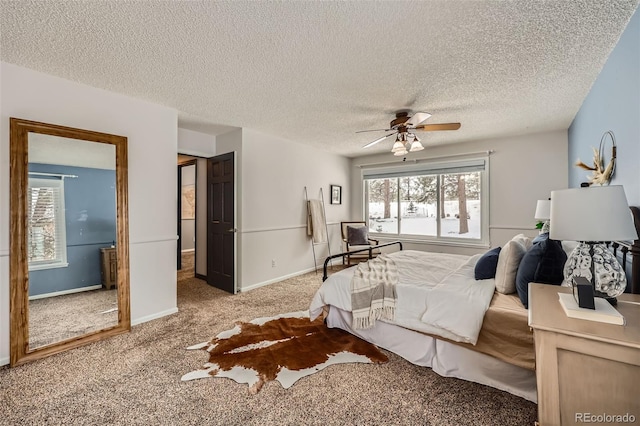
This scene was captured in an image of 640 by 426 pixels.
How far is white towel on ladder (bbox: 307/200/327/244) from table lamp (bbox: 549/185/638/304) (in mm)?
4017

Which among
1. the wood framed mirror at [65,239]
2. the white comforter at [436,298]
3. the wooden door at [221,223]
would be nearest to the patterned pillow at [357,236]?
the wooden door at [221,223]

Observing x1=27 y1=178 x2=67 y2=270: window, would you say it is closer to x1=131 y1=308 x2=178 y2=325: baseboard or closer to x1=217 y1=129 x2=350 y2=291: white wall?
x1=131 y1=308 x2=178 y2=325: baseboard

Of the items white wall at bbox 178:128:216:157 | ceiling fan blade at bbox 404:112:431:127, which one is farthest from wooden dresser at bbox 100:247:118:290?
ceiling fan blade at bbox 404:112:431:127

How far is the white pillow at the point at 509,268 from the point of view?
2.15 m

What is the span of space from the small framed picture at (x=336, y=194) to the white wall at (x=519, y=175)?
231 centimetres

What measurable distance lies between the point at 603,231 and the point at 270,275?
4.05 meters

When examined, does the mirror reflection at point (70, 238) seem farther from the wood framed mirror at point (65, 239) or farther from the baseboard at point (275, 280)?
the baseboard at point (275, 280)

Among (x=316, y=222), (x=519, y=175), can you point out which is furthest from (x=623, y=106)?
(x=316, y=222)

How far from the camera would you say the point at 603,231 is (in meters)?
1.20

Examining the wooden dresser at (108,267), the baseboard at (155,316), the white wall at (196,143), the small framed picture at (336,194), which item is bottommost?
the baseboard at (155,316)

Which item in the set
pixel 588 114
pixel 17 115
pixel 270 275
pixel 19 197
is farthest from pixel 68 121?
pixel 588 114

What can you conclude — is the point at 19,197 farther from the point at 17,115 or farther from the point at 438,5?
the point at 438,5

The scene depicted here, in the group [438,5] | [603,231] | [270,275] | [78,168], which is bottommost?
[270,275]

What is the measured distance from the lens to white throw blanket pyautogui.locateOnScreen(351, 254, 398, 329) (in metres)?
2.30
